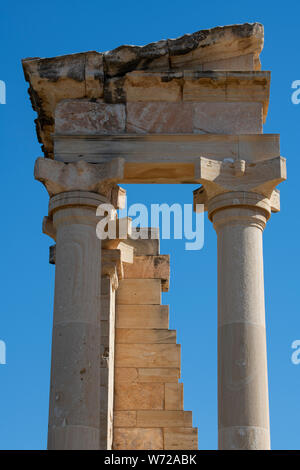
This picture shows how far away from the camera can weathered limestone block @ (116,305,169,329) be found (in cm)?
4131

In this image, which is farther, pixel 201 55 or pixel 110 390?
pixel 110 390

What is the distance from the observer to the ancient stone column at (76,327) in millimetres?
31406

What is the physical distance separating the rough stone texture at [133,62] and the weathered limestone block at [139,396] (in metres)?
11.6

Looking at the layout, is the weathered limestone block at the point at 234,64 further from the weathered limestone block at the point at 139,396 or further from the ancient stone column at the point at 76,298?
the weathered limestone block at the point at 139,396

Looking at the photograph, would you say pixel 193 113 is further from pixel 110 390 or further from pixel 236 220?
pixel 110 390

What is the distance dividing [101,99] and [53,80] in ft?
5.89

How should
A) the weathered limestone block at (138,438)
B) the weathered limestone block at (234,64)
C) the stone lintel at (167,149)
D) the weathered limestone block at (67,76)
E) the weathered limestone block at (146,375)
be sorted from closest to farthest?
the stone lintel at (167,149) < the weathered limestone block at (67,76) < the weathered limestone block at (234,64) < the weathered limestone block at (138,438) < the weathered limestone block at (146,375)

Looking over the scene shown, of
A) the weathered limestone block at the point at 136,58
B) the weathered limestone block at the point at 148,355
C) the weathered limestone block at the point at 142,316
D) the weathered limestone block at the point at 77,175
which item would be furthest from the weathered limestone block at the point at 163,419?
the weathered limestone block at the point at 136,58

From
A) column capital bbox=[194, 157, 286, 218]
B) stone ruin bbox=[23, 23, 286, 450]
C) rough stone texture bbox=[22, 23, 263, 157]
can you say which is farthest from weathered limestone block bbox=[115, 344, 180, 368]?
rough stone texture bbox=[22, 23, 263, 157]

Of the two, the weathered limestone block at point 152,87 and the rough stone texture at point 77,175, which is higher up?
the weathered limestone block at point 152,87
